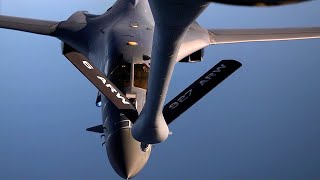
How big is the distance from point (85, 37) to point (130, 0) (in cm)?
227

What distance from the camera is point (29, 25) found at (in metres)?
16.1

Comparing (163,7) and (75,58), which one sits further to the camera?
(75,58)

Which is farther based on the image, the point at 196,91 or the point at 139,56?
the point at 139,56

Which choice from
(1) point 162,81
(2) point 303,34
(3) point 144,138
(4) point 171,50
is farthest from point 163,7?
(2) point 303,34

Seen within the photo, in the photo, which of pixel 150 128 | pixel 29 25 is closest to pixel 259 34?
pixel 29 25

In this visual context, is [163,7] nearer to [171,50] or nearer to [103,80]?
[171,50]

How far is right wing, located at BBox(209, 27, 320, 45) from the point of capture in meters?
16.8

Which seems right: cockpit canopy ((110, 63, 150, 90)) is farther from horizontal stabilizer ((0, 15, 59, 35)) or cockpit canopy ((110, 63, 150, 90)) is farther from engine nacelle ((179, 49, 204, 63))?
horizontal stabilizer ((0, 15, 59, 35))

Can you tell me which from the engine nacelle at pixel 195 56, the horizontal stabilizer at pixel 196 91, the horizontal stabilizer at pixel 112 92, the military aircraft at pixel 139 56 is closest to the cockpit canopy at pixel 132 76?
the military aircraft at pixel 139 56

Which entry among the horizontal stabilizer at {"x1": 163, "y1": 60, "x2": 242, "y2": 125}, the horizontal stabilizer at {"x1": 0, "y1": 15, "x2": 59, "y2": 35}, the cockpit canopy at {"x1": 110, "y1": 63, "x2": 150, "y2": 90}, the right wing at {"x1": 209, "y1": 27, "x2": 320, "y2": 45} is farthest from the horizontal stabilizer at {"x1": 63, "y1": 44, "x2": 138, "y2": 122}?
the right wing at {"x1": 209, "y1": 27, "x2": 320, "y2": 45}

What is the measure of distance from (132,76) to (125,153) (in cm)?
230

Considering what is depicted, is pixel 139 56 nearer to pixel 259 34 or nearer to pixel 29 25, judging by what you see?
pixel 29 25

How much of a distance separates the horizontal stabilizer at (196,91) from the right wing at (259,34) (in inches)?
240

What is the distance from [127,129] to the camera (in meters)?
12.5
